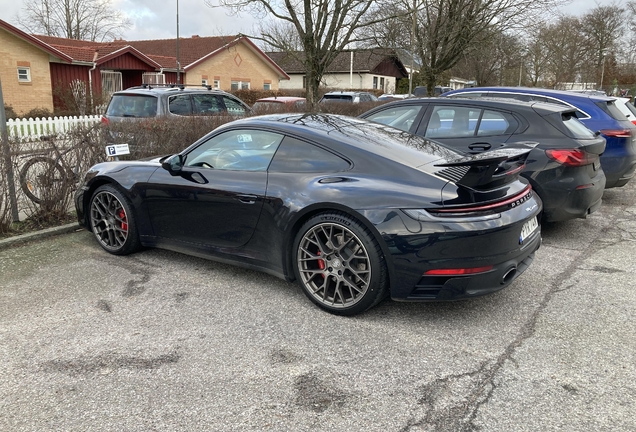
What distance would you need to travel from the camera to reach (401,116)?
663 cm

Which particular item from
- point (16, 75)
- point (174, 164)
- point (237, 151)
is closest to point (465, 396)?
point (237, 151)

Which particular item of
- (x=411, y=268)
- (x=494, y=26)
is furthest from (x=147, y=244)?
(x=494, y=26)

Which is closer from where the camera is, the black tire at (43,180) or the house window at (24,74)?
the black tire at (43,180)

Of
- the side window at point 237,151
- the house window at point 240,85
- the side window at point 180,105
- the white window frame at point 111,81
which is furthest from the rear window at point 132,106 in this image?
the house window at point 240,85

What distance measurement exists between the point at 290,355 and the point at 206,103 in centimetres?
825

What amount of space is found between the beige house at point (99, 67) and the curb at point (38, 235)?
12402mm

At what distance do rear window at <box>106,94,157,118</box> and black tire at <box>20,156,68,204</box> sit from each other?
3.87m

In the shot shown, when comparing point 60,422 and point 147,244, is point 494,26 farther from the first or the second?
point 60,422

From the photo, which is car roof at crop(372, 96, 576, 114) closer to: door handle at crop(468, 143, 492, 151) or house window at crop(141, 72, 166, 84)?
door handle at crop(468, 143, 492, 151)

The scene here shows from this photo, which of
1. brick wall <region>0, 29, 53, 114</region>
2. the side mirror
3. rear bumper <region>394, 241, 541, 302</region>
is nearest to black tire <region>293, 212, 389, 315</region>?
rear bumper <region>394, 241, 541, 302</region>

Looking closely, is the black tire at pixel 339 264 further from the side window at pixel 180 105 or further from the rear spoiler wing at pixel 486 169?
the side window at pixel 180 105

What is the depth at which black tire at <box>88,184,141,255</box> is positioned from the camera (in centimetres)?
491

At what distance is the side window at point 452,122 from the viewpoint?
239 inches

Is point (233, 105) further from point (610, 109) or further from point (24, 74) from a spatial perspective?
point (24, 74)
